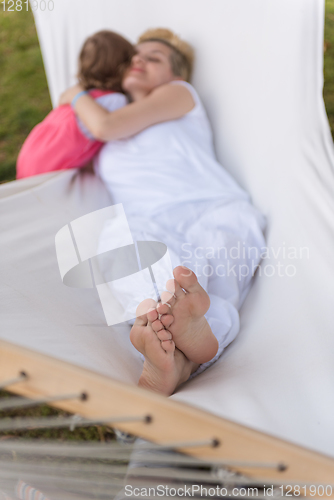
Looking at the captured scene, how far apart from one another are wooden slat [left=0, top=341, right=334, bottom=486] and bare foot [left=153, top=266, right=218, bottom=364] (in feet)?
0.74

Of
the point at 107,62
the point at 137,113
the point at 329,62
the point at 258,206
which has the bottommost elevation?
the point at 258,206

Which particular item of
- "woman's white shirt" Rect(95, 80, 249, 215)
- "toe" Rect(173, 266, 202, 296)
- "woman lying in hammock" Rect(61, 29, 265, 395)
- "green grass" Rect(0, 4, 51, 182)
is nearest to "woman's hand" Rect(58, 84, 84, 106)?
"woman lying in hammock" Rect(61, 29, 265, 395)

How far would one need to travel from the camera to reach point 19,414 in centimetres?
117

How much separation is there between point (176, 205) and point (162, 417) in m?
0.66

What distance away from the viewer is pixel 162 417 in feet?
1.51

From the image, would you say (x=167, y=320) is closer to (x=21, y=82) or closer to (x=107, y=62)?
(x=107, y=62)

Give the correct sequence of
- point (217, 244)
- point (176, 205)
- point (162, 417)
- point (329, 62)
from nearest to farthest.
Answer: point (162, 417), point (217, 244), point (176, 205), point (329, 62)

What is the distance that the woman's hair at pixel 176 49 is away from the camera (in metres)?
1.38

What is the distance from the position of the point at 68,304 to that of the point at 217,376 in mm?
291

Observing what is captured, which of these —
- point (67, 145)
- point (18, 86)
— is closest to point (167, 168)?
point (67, 145)

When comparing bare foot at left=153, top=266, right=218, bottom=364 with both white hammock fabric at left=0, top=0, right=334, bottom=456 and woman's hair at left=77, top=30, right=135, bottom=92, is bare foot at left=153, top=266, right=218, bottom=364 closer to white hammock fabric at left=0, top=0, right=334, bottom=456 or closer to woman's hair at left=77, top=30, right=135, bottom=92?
white hammock fabric at left=0, top=0, right=334, bottom=456

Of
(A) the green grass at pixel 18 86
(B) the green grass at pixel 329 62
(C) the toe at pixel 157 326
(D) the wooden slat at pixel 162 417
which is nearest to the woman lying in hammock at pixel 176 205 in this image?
(C) the toe at pixel 157 326

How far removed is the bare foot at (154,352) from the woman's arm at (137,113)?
27.0 inches

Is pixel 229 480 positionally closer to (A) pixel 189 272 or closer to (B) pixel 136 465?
(B) pixel 136 465
